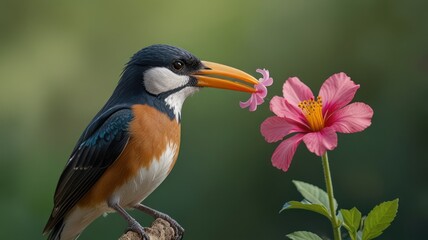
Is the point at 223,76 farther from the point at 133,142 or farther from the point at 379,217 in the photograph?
the point at 379,217

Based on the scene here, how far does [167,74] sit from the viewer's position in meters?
1.40

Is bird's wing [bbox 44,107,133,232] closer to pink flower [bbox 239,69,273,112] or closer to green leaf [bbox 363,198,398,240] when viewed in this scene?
pink flower [bbox 239,69,273,112]

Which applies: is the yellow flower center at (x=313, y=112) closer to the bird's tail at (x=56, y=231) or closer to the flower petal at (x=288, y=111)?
the flower petal at (x=288, y=111)

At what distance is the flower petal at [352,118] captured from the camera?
83cm

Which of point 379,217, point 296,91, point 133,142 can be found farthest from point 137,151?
point 379,217

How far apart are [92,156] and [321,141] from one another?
2.19 feet

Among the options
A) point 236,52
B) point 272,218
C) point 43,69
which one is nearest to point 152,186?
point 272,218

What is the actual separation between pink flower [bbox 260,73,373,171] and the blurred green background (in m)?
1.31

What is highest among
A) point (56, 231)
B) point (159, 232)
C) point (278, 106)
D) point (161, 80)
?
point (278, 106)

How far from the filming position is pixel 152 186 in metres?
1.37

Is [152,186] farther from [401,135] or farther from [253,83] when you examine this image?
[401,135]

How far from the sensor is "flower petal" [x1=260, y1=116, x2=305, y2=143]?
2.81 feet

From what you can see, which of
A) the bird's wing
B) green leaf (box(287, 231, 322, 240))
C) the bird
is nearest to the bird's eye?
the bird

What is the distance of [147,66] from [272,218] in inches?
38.9
